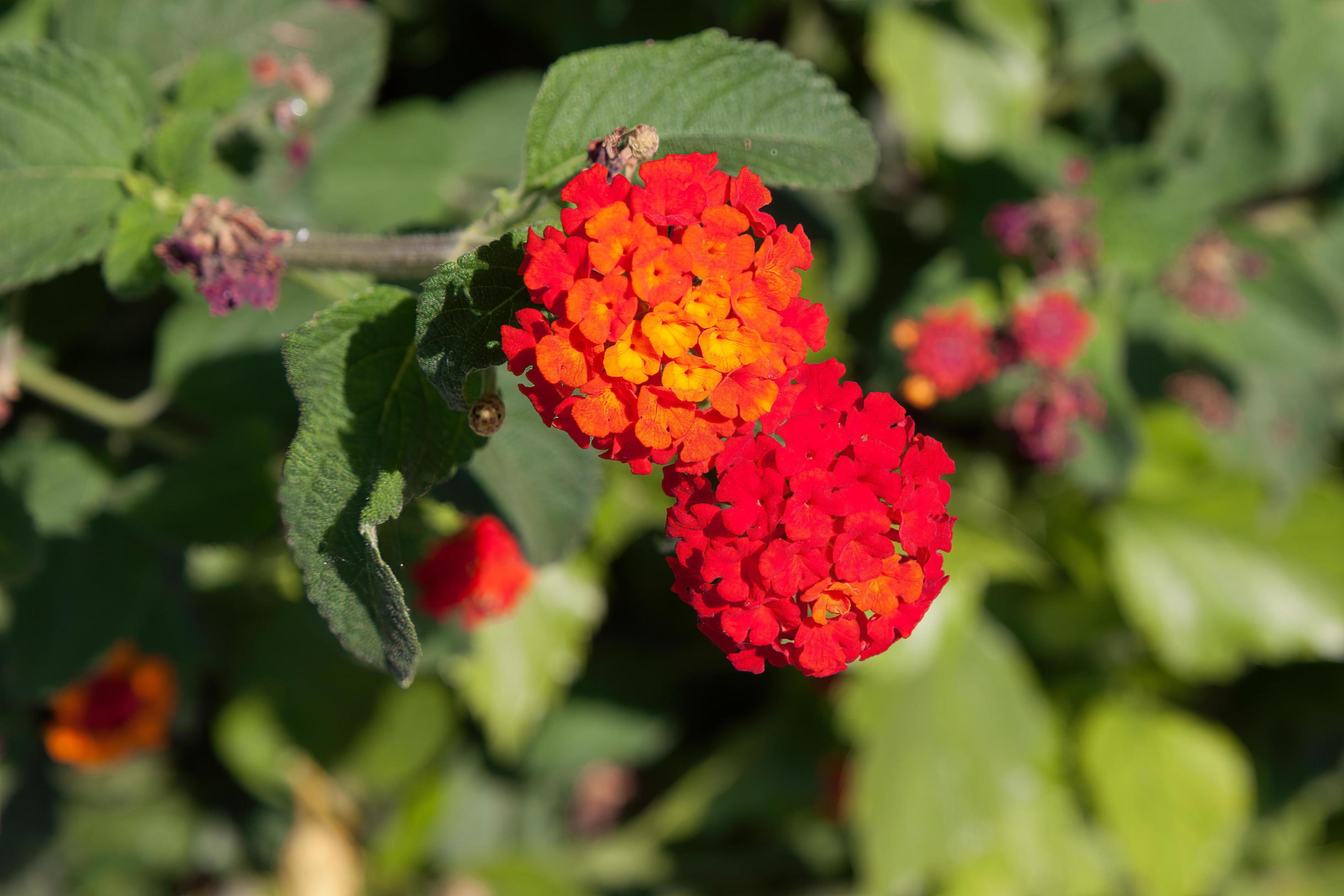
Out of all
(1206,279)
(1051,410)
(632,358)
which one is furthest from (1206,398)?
(632,358)

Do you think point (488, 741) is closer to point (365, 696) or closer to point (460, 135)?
point (365, 696)

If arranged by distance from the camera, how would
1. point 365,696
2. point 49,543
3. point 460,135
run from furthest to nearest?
point 365,696, point 460,135, point 49,543

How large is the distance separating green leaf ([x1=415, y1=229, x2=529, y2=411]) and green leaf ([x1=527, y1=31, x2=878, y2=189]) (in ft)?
0.55

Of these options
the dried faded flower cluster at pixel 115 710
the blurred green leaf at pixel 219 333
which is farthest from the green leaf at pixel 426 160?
the dried faded flower cluster at pixel 115 710

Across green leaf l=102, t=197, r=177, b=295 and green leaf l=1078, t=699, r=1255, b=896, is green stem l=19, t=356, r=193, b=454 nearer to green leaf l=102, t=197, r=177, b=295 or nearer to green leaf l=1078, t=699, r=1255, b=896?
green leaf l=102, t=197, r=177, b=295

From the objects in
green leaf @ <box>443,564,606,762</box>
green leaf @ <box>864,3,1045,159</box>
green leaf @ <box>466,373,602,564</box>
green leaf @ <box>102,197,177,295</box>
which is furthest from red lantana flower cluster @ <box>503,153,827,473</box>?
green leaf @ <box>864,3,1045,159</box>

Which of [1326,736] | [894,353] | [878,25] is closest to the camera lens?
[894,353]

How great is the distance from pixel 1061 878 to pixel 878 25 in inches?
84.6

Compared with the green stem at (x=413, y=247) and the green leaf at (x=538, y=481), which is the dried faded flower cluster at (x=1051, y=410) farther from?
the green stem at (x=413, y=247)

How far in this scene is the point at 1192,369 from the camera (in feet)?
7.44

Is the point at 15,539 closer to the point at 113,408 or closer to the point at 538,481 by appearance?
the point at 113,408

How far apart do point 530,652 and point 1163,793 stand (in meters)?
1.71

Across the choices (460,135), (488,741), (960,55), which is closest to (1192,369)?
(960,55)

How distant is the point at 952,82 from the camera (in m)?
2.16
